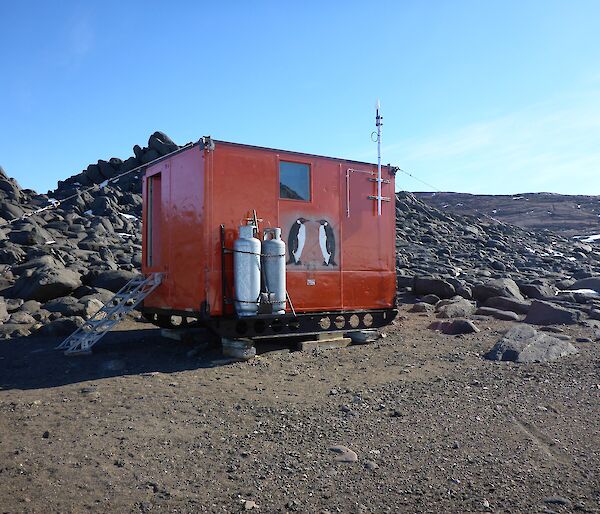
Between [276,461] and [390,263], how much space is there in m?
7.27

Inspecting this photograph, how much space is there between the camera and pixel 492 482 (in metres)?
4.55

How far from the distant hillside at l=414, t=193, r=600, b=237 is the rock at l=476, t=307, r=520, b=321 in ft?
158

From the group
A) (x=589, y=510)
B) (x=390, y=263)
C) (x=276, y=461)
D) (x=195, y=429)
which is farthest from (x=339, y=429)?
(x=390, y=263)

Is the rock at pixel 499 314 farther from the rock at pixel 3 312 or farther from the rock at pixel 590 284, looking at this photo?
the rock at pixel 3 312

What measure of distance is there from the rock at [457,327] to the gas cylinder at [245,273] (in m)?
4.27

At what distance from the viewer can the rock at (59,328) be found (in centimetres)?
1104

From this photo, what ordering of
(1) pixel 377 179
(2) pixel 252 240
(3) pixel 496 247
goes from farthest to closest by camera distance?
(3) pixel 496 247 < (1) pixel 377 179 < (2) pixel 252 240

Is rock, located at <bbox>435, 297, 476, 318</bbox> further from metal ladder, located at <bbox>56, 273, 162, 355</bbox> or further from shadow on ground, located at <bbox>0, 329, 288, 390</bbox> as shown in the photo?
metal ladder, located at <bbox>56, 273, 162, 355</bbox>

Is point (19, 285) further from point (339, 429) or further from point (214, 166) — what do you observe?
point (339, 429)

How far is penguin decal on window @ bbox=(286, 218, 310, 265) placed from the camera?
10.2 m

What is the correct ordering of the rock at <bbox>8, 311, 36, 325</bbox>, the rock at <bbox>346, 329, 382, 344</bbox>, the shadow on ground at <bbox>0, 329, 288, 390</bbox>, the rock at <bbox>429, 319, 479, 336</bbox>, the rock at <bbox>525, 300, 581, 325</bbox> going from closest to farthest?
the shadow on ground at <bbox>0, 329, 288, 390</bbox> < the rock at <bbox>346, 329, 382, 344</bbox> < the rock at <bbox>429, 319, 479, 336</bbox> < the rock at <bbox>8, 311, 36, 325</bbox> < the rock at <bbox>525, 300, 581, 325</bbox>

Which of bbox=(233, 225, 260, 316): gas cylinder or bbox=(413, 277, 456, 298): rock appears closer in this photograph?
bbox=(233, 225, 260, 316): gas cylinder

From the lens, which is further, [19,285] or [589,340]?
[19,285]

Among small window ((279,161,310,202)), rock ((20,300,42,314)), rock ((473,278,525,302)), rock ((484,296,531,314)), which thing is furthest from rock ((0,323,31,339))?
rock ((473,278,525,302))
